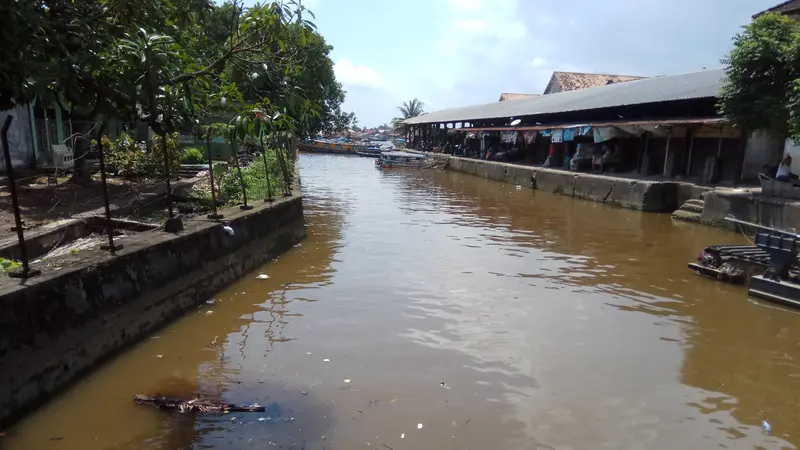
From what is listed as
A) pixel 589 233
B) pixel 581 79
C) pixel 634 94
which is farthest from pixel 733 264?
pixel 581 79

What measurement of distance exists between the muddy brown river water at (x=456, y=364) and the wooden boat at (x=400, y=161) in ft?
78.3

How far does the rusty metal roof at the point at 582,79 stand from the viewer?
41750 mm

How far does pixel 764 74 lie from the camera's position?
12.1 meters

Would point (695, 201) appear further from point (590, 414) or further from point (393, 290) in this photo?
point (590, 414)

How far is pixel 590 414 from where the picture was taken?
4.18 metres

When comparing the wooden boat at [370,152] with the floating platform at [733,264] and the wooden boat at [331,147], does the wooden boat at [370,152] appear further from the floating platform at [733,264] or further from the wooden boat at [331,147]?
the floating platform at [733,264]

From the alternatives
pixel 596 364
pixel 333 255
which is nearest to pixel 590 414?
pixel 596 364

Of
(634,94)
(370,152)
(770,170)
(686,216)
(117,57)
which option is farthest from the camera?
(370,152)

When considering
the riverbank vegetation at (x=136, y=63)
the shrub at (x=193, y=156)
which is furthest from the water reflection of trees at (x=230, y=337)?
the shrub at (x=193, y=156)

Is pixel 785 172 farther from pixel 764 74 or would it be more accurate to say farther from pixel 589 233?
pixel 589 233

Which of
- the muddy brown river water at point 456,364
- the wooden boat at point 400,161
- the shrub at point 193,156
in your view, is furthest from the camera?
the wooden boat at point 400,161

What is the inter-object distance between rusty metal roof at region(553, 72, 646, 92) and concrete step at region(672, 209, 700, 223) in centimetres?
2948

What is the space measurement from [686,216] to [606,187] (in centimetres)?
375

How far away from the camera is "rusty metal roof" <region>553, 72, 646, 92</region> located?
4175cm
